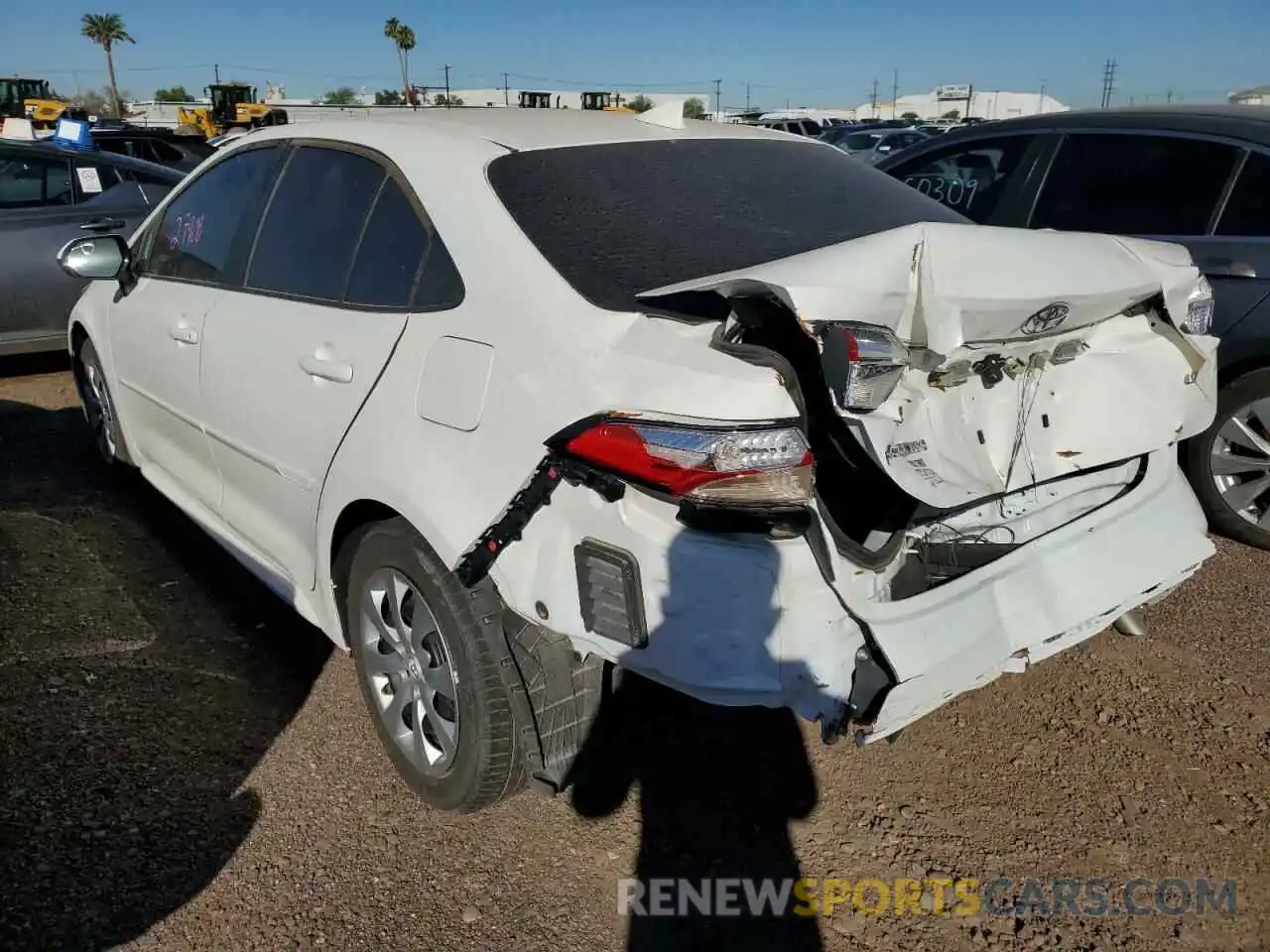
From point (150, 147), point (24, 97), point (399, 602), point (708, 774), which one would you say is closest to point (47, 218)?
point (399, 602)

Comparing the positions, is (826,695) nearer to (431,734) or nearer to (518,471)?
(518,471)

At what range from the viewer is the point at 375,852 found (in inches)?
99.2

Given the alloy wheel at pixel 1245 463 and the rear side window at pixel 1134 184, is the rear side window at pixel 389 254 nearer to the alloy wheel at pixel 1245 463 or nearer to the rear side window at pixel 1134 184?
the rear side window at pixel 1134 184

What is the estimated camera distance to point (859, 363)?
6.11 feet

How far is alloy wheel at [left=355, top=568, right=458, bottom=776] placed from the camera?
2500 millimetres

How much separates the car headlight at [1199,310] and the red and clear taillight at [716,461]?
124 centimetres

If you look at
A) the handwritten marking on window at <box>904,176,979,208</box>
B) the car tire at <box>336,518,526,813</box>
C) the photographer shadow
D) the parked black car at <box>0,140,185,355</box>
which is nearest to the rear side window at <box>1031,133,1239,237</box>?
the handwritten marking on window at <box>904,176,979,208</box>

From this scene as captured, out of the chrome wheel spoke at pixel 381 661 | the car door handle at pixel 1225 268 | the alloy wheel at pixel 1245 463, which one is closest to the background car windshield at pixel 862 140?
the car door handle at pixel 1225 268

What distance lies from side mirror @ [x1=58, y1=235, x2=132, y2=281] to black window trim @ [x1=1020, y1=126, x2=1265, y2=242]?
3.77m

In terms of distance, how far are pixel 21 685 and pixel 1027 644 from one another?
9.80ft

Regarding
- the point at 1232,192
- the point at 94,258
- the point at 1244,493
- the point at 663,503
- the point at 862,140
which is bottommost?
the point at 1244,493

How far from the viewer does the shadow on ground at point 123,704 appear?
2.39 metres

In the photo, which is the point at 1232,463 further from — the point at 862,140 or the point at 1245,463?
the point at 862,140

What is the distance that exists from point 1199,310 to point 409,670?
2255mm
